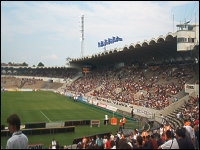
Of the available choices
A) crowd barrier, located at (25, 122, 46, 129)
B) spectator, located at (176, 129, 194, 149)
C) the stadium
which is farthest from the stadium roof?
spectator, located at (176, 129, 194, 149)

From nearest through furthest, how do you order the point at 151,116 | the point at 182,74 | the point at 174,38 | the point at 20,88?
the point at 151,116 → the point at 174,38 → the point at 182,74 → the point at 20,88

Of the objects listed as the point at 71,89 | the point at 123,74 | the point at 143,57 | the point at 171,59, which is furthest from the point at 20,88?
the point at 171,59

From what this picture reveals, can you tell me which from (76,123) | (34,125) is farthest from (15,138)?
(76,123)

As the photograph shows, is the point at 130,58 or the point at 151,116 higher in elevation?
the point at 130,58

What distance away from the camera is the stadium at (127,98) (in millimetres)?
18594

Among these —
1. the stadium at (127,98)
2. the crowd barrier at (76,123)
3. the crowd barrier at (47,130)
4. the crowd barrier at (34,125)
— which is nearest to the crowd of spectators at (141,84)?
the stadium at (127,98)

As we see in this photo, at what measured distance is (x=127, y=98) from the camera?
113 ft

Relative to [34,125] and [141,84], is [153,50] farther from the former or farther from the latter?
[34,125]

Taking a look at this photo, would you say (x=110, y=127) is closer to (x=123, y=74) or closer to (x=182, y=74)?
(x=182, y=74)

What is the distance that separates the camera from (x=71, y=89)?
189ft

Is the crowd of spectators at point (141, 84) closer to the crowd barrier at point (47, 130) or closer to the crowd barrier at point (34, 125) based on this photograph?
the crowd barrier at point (47, 130)

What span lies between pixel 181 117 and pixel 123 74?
28019 millimetres

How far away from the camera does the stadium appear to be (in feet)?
61.0

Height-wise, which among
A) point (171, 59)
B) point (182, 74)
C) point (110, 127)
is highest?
point (171, 59)
